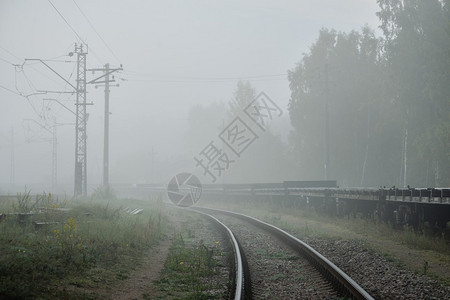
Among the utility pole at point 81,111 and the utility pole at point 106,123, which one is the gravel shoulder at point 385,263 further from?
the utility pole at point 106,123

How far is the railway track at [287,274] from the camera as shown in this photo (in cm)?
719

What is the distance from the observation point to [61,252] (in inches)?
349

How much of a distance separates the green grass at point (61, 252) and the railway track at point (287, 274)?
2607 millimetres

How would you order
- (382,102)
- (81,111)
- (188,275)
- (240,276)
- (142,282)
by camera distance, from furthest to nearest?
(382,102) < (81,111) < (188,275) < (142,282) < (240,276)

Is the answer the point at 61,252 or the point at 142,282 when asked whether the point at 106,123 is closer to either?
the point at 61,252

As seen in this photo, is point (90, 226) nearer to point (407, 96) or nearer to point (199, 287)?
point (199, 287)

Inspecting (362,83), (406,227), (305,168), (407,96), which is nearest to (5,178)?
(305,168)

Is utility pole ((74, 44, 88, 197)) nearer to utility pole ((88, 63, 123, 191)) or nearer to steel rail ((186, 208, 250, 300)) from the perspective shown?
utility pole ((88, 63, 123, 191))

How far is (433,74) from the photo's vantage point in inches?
1153

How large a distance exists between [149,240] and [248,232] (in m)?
4.87

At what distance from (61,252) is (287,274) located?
464cm

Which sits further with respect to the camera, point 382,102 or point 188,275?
point 382,102

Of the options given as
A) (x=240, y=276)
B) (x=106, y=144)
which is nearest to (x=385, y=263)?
(x=240, y=276)

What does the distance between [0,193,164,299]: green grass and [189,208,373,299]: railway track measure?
2.61 meters
